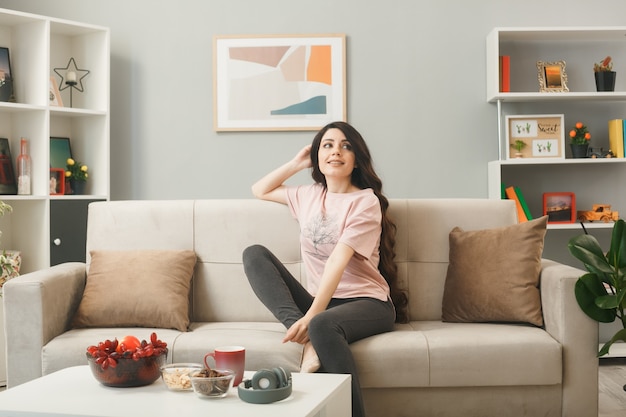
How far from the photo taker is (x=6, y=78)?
408cm

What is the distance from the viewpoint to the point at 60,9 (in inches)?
180

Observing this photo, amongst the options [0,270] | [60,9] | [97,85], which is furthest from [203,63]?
[0,270]

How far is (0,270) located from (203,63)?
5.67ft

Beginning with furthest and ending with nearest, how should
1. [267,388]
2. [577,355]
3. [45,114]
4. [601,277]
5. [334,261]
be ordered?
[45,114]
[601,277]
[334,261]
[577,355]
[267,388]

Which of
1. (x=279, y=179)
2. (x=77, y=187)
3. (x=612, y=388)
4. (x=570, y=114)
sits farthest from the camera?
(x=570, y=114)

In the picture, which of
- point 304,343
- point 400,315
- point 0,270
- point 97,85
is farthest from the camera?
point 97,85

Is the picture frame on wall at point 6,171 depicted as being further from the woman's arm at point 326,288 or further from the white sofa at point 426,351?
the woman's arm at point 326,288

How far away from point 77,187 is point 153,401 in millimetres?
2632

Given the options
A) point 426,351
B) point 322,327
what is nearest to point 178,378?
point 322,327

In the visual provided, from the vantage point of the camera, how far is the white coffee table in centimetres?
184

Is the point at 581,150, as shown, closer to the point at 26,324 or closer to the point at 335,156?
the point at 335,156

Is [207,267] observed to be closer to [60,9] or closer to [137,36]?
[137,36]

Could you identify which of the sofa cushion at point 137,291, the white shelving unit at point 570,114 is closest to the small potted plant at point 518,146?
the white shelving unit at point 570,114

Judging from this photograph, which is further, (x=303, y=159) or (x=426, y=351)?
(x=303, y=159)
